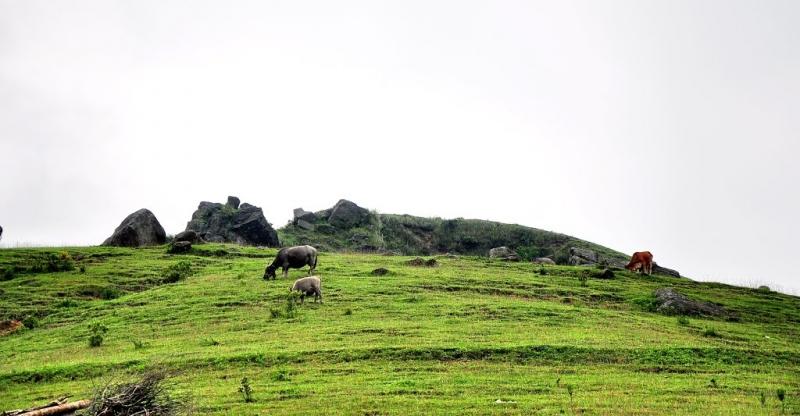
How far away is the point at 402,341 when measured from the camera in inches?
1081

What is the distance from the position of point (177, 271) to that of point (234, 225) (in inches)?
1057

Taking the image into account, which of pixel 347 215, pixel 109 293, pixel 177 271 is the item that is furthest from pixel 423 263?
pixel 347 215

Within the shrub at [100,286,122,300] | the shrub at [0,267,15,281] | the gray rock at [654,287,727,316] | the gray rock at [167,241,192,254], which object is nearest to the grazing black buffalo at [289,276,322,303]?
the shrub at [100,286,122,300]

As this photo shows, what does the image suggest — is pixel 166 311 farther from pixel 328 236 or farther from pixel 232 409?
pixel 328 236

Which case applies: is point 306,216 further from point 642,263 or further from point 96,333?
point 96,333

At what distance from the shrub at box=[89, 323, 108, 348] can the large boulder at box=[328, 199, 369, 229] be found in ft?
164

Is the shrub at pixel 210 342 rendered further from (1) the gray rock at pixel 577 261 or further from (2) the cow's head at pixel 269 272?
→ (1) the gray rock at pixel 577 261

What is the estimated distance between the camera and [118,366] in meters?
24.8

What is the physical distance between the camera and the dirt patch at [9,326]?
3375cm

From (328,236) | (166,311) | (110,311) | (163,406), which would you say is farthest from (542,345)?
(328,236)

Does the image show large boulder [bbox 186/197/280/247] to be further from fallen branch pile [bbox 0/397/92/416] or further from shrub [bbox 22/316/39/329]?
fallen branch pile [bbox 0/397/92/416]

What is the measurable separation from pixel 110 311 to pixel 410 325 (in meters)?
16.5

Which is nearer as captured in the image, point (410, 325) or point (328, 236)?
point (410, 325)

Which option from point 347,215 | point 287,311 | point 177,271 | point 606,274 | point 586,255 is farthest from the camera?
point 347,215
